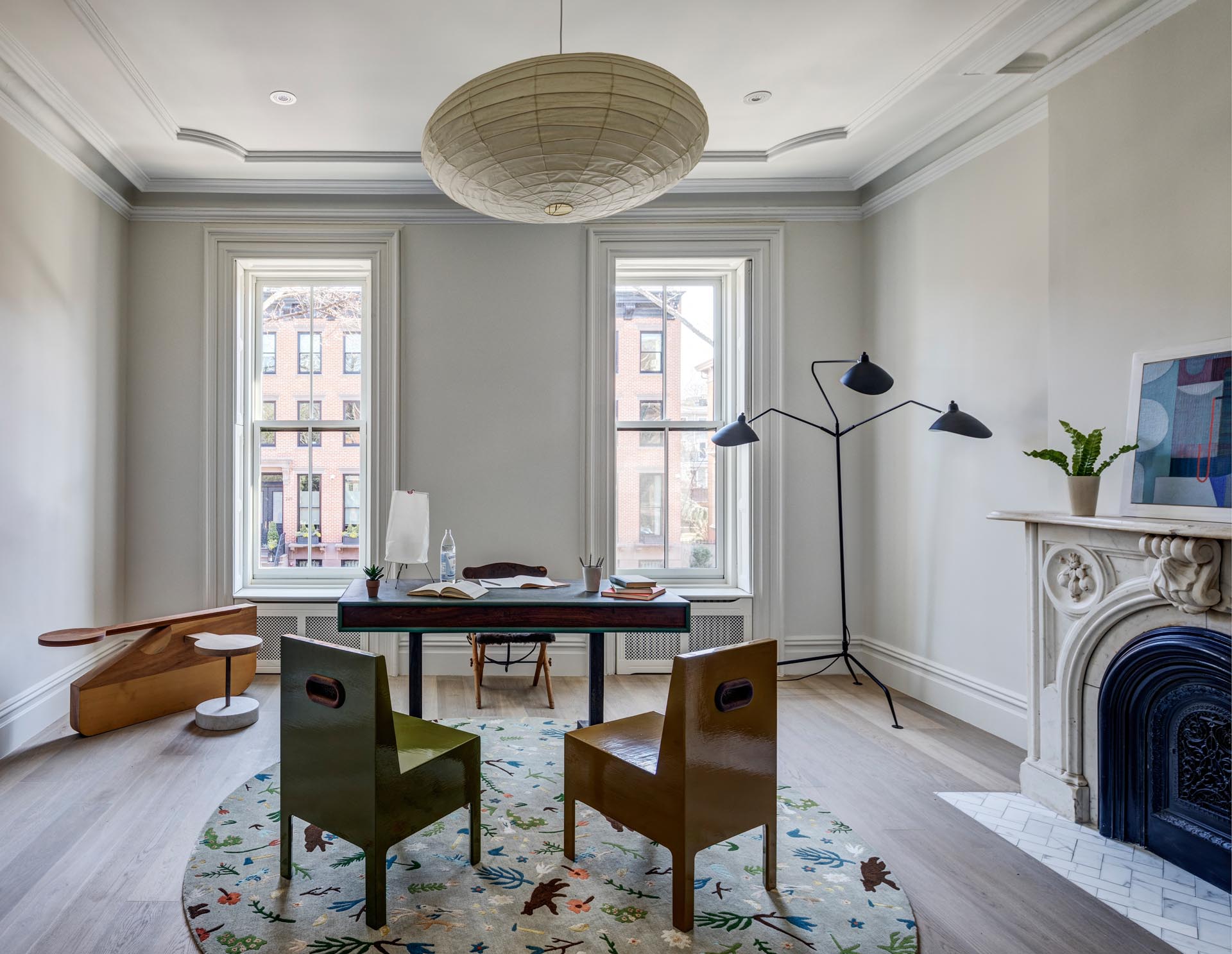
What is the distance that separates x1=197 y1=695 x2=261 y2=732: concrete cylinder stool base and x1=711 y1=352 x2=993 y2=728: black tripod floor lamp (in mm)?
2763

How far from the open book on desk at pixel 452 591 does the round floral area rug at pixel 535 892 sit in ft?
2.84

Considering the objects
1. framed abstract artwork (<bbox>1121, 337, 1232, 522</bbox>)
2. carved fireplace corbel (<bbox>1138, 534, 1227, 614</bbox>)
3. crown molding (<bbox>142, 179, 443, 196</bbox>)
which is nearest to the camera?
carved fireplace corbel (<bbox>1138, 534, 1227, 614</bbox>)

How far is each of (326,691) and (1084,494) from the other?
272 cm

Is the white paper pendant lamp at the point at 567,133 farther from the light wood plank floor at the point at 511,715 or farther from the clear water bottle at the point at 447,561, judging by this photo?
the light wood plank floor at the point at 511,715

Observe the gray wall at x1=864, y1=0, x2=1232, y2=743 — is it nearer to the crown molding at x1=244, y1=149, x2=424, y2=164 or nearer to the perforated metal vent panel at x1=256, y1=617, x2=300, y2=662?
the crown molding at x1=244, y1=149, x2=424, y2=164

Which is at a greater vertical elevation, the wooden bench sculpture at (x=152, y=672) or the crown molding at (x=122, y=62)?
the crown molding at (x=122, y=62)

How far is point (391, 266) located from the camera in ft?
15.3

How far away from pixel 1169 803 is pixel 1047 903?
64 cm

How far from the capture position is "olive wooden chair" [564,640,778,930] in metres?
2.01

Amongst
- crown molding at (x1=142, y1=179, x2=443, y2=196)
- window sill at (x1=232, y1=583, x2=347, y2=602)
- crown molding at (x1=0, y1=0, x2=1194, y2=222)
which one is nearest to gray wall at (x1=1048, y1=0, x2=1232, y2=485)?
crown molding at (x1=0, y1=0, x2=1194, y2=222)

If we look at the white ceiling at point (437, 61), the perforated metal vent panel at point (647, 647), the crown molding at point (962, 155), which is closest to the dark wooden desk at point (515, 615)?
the perforated metal vent panel at point (647, 647)

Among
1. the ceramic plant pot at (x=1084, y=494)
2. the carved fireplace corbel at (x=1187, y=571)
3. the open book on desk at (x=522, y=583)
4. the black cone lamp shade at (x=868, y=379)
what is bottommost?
the open book on desk at (x=522, y=583)

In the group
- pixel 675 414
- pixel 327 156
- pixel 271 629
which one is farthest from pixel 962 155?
pixel 271 629

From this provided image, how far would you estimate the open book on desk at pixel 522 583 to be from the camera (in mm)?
3391
